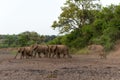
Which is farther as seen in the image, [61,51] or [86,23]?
[86,23]

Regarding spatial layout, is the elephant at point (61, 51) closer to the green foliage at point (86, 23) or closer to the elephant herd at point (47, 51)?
the elephant herd at point (47, 51)

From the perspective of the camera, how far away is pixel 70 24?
60938mm

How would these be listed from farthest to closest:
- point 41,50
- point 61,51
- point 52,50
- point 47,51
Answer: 1. point 41,50
2. point 47,51
3. point 52,50
4. point 61,51

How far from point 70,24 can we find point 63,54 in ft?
58.4

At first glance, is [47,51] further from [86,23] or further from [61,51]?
[86,23]

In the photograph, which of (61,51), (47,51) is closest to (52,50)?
(47,51)

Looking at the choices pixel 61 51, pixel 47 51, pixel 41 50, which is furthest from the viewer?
pixel 41 50

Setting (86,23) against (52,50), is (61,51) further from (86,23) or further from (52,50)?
(86,23)

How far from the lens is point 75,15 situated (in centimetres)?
6081

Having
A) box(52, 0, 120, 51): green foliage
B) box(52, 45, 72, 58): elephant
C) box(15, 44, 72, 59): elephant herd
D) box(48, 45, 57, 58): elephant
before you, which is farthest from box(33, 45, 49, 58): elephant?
box(52, 0, 120, 51): green foliage

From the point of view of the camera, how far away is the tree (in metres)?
60.7

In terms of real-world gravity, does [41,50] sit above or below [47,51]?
above

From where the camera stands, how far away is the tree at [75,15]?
6069cm

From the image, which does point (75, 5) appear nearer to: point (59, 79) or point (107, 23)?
point (107, 23)
